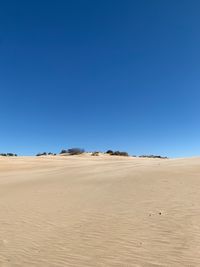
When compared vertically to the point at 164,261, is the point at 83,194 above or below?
above

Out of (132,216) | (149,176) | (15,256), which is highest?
(149,176)

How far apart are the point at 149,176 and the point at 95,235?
31.0 ft

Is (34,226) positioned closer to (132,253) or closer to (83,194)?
(132,253)

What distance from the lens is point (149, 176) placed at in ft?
54.6

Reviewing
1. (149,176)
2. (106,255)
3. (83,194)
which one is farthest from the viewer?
(149,176)

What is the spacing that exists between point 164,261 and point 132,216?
10.5 feet

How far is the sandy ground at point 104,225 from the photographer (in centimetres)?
618

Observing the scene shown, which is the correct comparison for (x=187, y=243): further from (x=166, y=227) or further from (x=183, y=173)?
(x=183, y=173)

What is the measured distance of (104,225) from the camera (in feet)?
27.3

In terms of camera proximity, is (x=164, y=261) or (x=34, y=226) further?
(x=34, y=226)

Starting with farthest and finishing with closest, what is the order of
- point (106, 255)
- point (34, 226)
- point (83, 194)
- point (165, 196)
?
point (83, 194), point (165, 196), point (34, 226), point (106, 255)

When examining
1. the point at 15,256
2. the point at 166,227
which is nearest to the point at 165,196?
the point at 166,227

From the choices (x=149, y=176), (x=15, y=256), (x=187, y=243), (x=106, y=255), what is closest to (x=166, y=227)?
(x=187, y=243)

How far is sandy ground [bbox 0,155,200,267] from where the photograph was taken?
20.3ft
